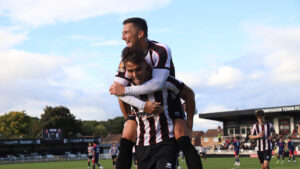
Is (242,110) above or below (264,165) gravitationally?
above

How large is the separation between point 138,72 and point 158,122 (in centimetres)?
66

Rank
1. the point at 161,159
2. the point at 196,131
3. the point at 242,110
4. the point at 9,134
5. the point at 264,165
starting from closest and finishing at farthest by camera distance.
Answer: the point at 161,159
the point at 264,165
the point at 242,110
the point at 9,134
the point at 196,131

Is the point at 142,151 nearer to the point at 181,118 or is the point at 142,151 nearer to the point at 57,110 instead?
the point at 181,118

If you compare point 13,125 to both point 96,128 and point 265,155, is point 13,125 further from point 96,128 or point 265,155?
point 265,155

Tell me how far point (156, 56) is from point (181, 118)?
0.81 metres

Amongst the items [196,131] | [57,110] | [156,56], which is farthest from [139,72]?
[196,131]

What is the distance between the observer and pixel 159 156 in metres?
4.87

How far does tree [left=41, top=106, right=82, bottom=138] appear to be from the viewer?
301 ft

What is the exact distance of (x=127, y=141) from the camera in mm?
5254

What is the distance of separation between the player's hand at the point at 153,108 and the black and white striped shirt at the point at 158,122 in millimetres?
130

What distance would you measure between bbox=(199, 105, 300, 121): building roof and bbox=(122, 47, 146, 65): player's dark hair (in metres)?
61.3

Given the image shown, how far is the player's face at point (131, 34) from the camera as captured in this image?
5.09 meters

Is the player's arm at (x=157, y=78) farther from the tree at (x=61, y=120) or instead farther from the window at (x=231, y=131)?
the tree at (x=61, y=120)

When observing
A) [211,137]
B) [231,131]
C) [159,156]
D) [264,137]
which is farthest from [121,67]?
[211,137]
